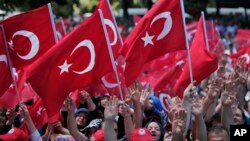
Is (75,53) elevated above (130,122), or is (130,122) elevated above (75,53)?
(75,53)

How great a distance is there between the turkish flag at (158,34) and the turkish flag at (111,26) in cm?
105

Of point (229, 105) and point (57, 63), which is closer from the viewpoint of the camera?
A: point (229, 105)

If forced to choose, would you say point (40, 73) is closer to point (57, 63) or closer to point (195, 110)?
point (57, 63)

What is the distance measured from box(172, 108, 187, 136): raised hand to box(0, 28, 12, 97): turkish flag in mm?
2345

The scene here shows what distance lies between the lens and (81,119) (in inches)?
409

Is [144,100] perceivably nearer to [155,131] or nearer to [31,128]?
[155,131]

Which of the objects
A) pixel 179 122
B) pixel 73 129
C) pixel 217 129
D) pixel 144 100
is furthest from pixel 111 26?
pixel 179 122

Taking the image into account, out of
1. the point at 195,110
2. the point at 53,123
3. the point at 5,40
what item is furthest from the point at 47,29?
the point at 195,110

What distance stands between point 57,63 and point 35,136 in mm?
915

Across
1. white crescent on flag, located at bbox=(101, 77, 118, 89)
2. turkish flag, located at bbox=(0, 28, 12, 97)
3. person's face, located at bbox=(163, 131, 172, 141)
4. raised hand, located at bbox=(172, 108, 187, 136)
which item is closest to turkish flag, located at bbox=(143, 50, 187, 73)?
white crescent on flag, located at bbox=(101, 77, 118, 89)

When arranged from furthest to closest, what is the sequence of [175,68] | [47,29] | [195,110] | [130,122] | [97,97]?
[175,68], [97,97], [47,29], [130,122], [195,110]

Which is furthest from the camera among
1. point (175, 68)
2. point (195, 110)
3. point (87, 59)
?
point (175, 68)

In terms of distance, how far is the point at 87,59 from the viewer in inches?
375

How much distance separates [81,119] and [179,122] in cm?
261
